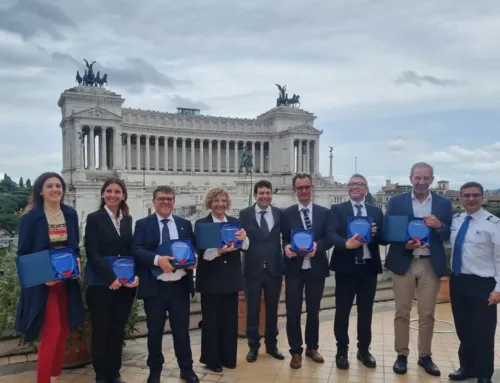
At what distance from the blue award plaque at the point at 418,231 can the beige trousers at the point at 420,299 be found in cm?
35

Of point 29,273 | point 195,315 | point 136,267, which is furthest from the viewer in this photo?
point 195,315

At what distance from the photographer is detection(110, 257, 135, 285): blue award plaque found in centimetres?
550

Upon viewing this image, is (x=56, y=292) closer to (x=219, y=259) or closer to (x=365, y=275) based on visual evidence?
(x=219, y=259)

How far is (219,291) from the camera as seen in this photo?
6227mm

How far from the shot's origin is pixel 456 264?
5938 mm

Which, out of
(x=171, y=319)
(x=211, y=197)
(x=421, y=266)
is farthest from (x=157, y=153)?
(x=421, y=266)

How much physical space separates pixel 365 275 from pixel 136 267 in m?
2.88

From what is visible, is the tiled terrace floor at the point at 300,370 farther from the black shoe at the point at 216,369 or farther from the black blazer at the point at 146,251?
the black blazer at the point at 146,251

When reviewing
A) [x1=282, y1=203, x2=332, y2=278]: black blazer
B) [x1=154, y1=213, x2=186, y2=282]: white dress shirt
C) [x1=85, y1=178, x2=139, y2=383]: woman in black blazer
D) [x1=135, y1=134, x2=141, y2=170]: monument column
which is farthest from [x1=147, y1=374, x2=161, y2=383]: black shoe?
[x1=135, y1=134, x2=141, y2=170]: monument column

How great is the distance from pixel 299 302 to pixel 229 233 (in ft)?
4.78

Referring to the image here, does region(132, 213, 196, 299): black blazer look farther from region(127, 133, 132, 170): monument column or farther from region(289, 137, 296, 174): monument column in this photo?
region(289, 137, 296, 174): monument column

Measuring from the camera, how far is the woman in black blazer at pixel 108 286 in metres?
5.63

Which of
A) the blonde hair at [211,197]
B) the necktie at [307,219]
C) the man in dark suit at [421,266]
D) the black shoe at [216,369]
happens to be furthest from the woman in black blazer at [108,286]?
the man in dark suit at [421,266]

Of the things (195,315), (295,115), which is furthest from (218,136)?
(195,315)
